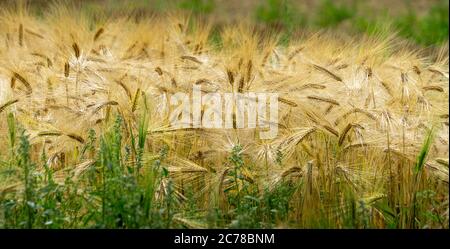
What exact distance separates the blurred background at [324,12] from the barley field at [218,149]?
3489 millimetres

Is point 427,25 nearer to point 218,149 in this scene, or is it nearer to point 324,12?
point 324,12

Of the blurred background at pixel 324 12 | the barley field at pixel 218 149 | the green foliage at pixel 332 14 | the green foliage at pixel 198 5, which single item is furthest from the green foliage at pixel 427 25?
the barley field at pixel 218 149

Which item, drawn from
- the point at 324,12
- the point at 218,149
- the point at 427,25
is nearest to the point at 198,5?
the point at 324,12

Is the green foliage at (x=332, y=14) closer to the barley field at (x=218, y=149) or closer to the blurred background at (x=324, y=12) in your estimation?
the blurred background at (x=324, y=12)

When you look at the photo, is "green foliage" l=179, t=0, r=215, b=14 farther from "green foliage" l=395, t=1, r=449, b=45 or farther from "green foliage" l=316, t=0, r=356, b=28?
"green foliage" l=395, t=1, r=449, b=45

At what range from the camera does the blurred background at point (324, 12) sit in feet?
27.8

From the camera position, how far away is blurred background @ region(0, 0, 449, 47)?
27.8 feet

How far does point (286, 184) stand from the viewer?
4008 mm

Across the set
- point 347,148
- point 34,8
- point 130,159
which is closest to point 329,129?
point 347,148

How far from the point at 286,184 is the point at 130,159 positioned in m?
0.70

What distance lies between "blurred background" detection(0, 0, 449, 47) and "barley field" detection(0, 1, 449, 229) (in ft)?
11.4

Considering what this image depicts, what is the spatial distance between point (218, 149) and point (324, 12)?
5.77 metres

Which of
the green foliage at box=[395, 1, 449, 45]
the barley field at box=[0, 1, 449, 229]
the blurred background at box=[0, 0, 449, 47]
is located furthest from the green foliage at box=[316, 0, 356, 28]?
the barley field at box=[0, 1, 449, 229]
